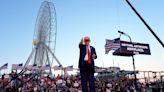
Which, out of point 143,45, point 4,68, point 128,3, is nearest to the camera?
point 128,3

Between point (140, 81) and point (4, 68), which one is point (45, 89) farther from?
point (4, 68)

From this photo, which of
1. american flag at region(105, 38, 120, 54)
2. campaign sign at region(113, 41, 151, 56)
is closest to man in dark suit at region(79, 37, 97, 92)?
american flag at region(105, 38, 120, 54)

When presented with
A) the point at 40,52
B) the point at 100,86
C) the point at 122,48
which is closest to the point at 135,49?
the point at 122,48

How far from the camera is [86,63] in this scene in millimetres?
7234

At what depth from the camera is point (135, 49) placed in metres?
24.8

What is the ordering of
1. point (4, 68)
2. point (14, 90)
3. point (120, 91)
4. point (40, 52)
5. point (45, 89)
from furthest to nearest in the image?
1. point (40, 52)
2. point (4, 68)
3. point (120, 91)
4. point (45, 89)
5. point (14, 90)

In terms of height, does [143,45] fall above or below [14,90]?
above

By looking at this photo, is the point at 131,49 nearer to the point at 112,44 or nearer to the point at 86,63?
the point at 112,44

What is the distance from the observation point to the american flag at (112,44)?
23.2 meters

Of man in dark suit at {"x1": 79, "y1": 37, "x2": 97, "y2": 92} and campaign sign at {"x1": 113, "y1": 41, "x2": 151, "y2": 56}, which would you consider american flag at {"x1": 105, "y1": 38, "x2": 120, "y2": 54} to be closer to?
campaign sign at {"x1": 113, "y1": 41, "x2": 151, "y2": 56}

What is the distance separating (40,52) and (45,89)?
50.2 meters

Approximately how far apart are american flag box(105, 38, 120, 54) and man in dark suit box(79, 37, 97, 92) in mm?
15753

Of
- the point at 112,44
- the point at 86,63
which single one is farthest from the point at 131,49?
the point at 86,63

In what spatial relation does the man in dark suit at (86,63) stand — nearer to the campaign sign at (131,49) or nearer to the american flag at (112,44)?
the american flag at (112,44)
